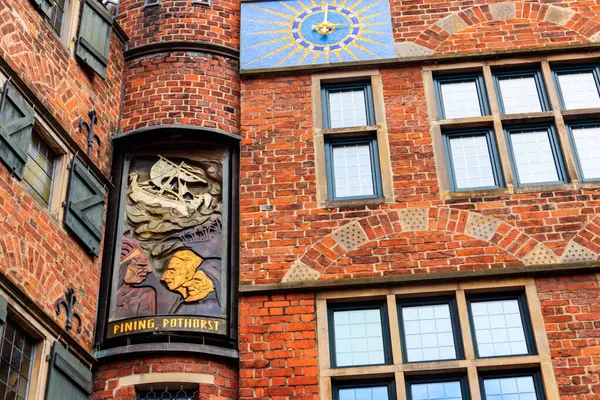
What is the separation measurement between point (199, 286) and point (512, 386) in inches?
135

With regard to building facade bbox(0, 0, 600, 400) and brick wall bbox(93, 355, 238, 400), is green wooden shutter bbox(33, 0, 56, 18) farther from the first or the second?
brick wall bbox(93, 355, 238, 400)

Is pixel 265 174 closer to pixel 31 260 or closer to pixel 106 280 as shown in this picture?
pixel 106 280

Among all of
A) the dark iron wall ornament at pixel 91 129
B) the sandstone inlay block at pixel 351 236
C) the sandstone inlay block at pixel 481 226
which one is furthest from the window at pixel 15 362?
the sandstone inlay block at pixel 481 226

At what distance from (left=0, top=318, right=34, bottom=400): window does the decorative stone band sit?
285 cm

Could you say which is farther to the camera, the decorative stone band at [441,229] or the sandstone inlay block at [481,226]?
the sandstone inlay block at [481,226]

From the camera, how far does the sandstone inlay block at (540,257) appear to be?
35.4ft

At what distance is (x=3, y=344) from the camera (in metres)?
9.18

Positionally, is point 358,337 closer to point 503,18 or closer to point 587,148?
point 587,148

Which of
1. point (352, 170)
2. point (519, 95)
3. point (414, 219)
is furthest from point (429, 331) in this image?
point (519, 95)

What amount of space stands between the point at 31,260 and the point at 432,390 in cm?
414

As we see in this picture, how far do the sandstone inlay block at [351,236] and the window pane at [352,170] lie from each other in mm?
555

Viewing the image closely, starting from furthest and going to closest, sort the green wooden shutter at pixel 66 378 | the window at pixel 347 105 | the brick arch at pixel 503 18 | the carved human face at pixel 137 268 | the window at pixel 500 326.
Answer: the brick arch at pixel 503 18
the window at pixel 347 105
the carved human face at pixel 137 268
the window at pixel 500 326
the green wooden shutter at pixel 66 378

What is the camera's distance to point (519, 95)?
12375 mm

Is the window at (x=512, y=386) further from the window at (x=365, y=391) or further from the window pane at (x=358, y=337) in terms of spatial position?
the window pane at (x=358, y=337)
